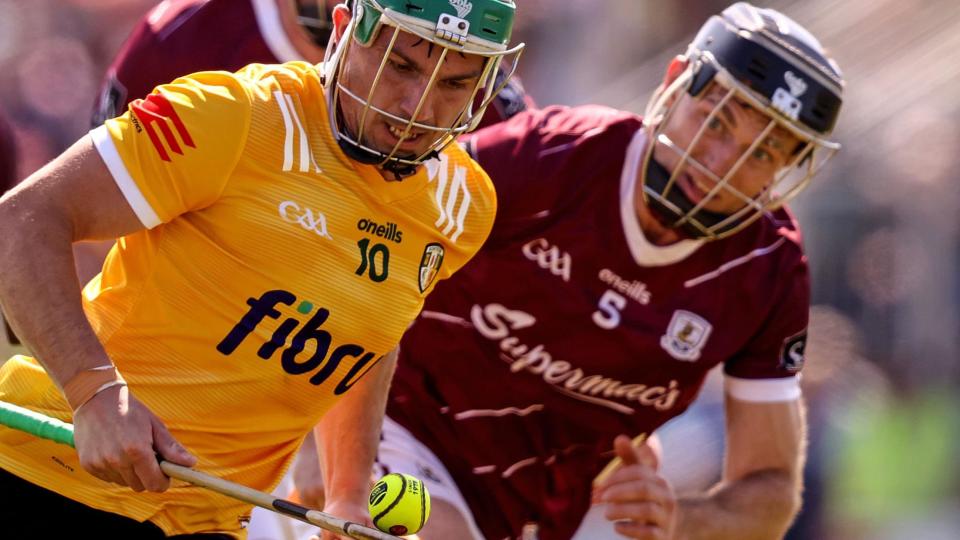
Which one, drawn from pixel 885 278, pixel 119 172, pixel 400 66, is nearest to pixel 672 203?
pixel 400 66

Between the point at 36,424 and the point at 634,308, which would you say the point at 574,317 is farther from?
the point at 36,424

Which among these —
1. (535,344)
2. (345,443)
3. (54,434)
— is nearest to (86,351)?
(54,434)

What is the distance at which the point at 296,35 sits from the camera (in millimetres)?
4934

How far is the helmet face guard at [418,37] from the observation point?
2.90 metres

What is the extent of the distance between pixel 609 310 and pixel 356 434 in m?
1.26

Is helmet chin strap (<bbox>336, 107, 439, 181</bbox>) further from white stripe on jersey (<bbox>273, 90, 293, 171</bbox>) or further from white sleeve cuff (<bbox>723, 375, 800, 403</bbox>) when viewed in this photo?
white sleeve cuff (<bbox>723, 375, 800, 403</bbox>)

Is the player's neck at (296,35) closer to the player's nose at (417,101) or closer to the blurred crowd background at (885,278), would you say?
the player's nose at (417,101)

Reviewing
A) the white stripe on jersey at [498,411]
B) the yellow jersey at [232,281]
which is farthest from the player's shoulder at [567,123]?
the yellow jersey at [232,281]

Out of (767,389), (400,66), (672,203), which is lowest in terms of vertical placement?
(767,389)

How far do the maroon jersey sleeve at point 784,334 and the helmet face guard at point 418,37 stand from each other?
1702 mm

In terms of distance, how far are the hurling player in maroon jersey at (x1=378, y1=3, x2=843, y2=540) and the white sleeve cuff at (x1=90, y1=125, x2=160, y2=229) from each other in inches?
65.6

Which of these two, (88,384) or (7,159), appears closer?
(88,384)

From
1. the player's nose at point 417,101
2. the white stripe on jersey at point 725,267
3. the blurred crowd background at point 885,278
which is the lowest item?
the blurred crowd background at point 885,278

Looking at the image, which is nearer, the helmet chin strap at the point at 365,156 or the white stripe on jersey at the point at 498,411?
the helmet chin strap at the point at 365,156
